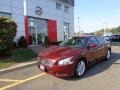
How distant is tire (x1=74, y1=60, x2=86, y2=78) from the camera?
8133 millimetres

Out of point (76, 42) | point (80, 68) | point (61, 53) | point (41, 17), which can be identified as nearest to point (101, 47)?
point (76, 42)

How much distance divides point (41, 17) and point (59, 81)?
16049 millimetres

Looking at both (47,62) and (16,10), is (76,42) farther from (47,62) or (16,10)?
(16,10)

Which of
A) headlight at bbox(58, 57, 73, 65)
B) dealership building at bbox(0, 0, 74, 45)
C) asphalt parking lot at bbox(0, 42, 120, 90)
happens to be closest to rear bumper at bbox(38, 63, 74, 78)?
headlight at bbox(58, 57, 73, 65)

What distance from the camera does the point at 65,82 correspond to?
767cm

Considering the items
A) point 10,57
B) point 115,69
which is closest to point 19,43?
point 10,57

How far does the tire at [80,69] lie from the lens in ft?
26.7

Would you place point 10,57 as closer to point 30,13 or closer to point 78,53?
point 78,53

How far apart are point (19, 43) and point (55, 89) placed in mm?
12571

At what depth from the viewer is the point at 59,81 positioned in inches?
307

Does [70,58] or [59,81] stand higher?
[70,58]

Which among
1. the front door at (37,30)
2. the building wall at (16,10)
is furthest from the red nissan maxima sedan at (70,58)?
the front door at (37,30)

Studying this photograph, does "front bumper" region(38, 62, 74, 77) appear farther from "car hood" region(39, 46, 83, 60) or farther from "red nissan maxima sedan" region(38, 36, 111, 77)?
"car hood" region(39, 46, 83, 60)

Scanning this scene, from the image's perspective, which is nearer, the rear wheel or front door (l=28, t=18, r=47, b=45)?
the rear wheel
